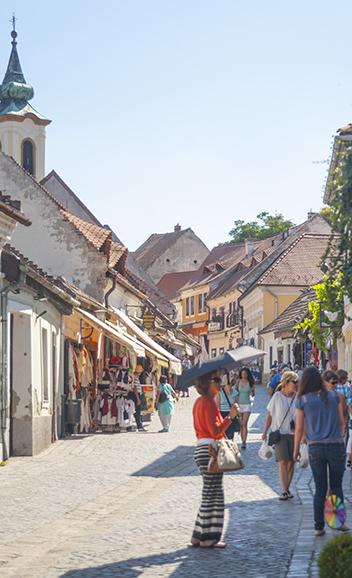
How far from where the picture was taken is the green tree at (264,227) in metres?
78.5

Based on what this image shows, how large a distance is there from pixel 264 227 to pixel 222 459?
7233 cm

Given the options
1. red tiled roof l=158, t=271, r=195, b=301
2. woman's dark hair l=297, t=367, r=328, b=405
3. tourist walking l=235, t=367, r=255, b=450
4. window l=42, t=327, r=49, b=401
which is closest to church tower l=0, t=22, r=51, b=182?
red tiled roof l=158, t=271, r=195, b=301

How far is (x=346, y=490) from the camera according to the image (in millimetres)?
11453

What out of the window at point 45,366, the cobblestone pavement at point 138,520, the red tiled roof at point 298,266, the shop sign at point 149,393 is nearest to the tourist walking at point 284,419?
the cobblestone pavement at point 138,520

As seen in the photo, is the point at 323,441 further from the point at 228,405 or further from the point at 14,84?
the point at 14,84

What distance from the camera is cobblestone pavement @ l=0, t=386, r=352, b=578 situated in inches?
281

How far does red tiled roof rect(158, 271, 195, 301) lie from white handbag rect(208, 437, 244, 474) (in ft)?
261

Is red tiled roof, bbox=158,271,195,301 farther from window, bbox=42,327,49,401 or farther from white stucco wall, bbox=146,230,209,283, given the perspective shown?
window, bbox=42,327,49,401

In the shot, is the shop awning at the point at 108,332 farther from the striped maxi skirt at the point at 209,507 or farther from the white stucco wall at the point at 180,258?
the white stucco wall at the point at 180,258

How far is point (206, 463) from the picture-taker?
825 cm

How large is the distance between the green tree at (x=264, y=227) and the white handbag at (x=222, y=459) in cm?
6976

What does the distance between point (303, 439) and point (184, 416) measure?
21.1m

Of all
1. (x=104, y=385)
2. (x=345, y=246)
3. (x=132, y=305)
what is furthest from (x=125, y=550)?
(x=132, y=305)

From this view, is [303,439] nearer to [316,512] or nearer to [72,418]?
[316,512]
